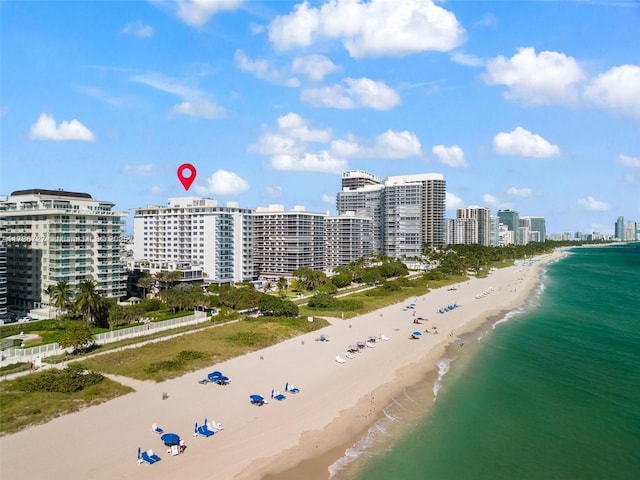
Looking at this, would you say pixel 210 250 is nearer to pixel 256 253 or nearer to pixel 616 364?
pixel 256 253

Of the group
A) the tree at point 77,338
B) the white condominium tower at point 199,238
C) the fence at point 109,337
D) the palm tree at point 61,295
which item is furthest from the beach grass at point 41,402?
the white condominium tower at point 199,238

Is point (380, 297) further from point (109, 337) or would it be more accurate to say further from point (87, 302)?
point (87, 302)

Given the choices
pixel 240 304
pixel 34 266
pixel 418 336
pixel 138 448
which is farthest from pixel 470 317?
pixel 34 266

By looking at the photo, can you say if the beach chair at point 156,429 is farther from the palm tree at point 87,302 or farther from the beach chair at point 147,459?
the palm tree at point 87,302

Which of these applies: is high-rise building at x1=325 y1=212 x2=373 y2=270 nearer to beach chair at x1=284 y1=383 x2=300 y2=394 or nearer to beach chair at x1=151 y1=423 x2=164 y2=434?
beach chair at x1=284 y1=383 x2=300 y2=394

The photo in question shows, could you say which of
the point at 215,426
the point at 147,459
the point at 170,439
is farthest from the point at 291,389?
the point at 147,459

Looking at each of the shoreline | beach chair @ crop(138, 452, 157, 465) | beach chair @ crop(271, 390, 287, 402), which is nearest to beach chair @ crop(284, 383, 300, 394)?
beach chair @ crop(271, 390, 287, 402)
